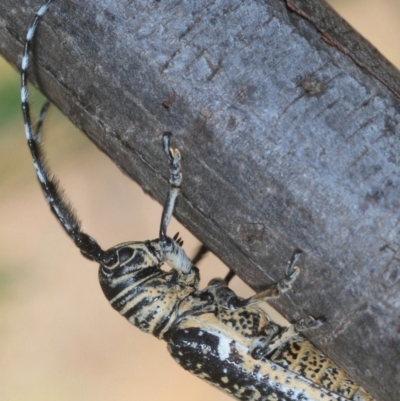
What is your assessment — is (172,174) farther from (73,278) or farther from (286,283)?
(73,278)

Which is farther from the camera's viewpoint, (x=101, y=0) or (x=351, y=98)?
(x=101, y=0)

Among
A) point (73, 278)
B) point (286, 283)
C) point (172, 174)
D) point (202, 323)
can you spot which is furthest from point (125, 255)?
point (73, 278)

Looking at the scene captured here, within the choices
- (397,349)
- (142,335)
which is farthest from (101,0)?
(142,335)

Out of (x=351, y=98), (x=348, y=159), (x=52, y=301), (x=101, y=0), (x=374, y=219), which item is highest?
(x=52, y=301)

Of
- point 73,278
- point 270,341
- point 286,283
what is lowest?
point 270,341

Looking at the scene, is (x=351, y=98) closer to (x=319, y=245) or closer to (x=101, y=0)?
(x=319, y=245)

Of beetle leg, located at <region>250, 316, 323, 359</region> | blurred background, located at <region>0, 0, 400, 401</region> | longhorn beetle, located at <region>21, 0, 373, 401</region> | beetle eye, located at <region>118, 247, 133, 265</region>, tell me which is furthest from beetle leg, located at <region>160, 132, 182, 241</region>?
blurred background, located at <region>0, 0, 400, 401</region>

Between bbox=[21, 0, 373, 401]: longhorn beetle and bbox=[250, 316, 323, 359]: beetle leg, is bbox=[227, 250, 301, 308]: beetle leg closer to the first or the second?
bbox=[250, 316, 323, 359]: beetle leg
